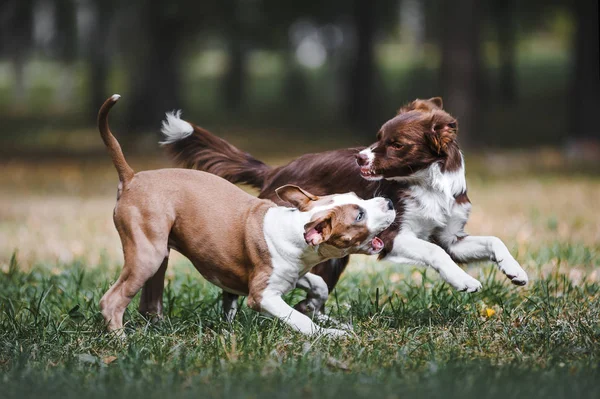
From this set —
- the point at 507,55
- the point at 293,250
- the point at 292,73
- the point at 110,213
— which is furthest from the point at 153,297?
the point at 292,73

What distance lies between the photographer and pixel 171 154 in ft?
21.0

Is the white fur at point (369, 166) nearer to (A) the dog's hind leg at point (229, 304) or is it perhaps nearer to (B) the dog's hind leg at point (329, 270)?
(B) the dog's hind leg at point (329, 270)

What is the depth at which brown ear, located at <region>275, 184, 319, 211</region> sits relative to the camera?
17.9 ft

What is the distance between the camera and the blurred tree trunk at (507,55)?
31.4 metres

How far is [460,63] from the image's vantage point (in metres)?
18.2

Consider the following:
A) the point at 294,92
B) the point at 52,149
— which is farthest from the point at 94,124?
A: the point at 294,92

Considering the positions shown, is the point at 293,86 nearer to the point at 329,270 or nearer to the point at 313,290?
the point at 329,270

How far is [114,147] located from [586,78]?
15.4m

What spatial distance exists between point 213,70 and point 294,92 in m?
13.8

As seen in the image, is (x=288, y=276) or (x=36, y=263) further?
(x=36, y=263)

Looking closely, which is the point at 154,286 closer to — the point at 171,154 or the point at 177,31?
the point at 171,154

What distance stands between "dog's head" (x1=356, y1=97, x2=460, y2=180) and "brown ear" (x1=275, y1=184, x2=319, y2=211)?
432 mm

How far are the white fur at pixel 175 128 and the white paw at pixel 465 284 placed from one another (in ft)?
7.16

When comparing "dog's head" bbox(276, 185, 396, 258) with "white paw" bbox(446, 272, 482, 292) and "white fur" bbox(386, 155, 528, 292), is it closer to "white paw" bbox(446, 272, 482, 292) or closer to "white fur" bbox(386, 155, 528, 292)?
"white fur" bbox(386, 155, 528, 292)
